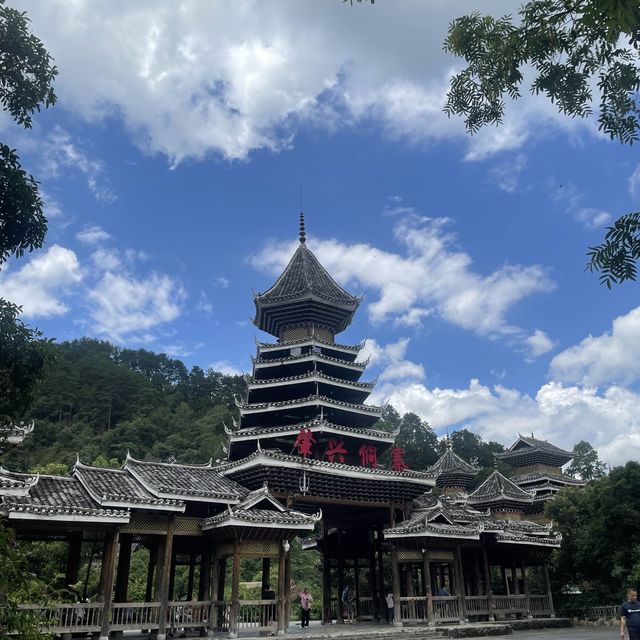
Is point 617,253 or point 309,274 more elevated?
point 309,274

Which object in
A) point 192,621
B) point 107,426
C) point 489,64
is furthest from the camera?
point 107,426

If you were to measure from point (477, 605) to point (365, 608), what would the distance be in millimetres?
5271

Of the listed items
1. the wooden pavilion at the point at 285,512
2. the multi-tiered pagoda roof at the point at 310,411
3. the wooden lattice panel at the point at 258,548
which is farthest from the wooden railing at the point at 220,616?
the multi-tiered pagoda roof at the point at 310,411

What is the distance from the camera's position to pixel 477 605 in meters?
22.9

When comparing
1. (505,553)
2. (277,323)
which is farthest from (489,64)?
(505,553)

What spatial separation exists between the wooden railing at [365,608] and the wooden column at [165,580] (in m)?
11.4

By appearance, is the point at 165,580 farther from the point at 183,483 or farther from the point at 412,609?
the point at 412,609

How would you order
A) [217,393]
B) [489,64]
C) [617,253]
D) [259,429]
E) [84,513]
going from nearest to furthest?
1. [617,253]
2. [489,64]
3. [84,513]
4. [259,429]
5. [217,393]

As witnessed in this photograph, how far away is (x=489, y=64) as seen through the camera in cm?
878

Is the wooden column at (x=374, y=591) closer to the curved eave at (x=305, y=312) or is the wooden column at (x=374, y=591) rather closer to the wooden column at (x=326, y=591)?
the wooden column at (x=326, y=591)

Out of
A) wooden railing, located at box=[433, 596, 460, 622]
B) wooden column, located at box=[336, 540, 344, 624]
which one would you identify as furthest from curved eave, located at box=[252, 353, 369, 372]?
wooden railing, located at box=[433, 596, 460, 622]

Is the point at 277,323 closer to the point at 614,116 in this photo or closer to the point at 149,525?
the point at 149,525

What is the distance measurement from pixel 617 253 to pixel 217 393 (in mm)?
80886

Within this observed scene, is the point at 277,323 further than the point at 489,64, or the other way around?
the point at 277,323
